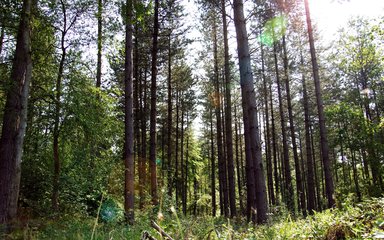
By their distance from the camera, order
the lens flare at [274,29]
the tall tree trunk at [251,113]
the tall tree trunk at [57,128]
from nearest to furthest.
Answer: the tall tree trunk at [251,113], the tall tree trunk at [57,128], the lens flare at [274,29]

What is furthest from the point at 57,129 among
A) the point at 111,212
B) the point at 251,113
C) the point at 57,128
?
the point at 251,113

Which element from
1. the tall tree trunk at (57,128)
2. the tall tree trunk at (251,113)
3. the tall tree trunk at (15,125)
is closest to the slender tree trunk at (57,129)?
the tall tree trunk at (57,128)

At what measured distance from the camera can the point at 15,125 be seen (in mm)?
8195

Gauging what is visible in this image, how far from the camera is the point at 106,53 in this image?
13078 mm

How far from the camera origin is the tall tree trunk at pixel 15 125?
7.75 metres

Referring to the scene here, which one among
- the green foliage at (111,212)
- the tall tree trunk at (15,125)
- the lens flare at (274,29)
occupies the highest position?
the lens flare at (274,29)

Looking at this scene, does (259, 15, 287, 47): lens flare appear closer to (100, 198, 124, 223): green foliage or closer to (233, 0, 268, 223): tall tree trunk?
(233, 0, 268, 223): tall tree trunk

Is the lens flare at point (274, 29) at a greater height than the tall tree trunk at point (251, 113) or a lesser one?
greater

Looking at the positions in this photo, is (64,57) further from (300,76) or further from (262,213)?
(300,76)

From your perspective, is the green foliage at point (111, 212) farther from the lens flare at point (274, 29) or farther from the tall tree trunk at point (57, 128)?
the lens flare at point (274, 29)

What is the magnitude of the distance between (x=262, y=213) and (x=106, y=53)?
947 centimetres

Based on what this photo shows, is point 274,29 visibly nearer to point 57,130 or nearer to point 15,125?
point 57,130

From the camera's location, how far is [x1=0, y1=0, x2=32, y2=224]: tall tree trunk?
25.4ft

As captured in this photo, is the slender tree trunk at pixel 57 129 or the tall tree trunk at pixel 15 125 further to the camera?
the slender tree trunk at pixel 57 129
